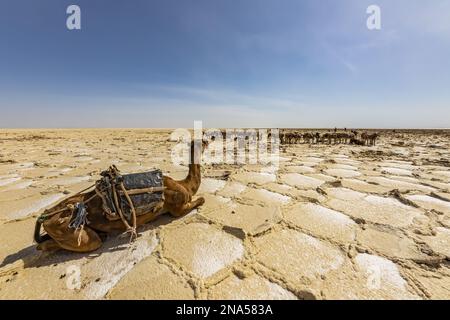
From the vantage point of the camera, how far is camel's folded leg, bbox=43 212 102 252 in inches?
69.2

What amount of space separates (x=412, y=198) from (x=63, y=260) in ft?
14.6

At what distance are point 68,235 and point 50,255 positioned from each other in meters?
0.37

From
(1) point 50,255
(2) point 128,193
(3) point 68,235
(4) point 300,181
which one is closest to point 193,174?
(2) point 128,193

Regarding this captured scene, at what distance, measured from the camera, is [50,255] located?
1943 mm

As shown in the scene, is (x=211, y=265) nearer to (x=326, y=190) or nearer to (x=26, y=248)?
(x=26, y=248)

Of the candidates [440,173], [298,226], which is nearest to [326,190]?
[298,226]

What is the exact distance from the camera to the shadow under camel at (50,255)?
1844mm

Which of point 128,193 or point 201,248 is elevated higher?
point 128,193

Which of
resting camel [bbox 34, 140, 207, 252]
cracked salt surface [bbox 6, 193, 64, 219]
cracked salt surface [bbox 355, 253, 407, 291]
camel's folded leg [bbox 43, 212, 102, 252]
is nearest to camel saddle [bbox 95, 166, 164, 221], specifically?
resting camel [bbox 34, 140, 207, 252]

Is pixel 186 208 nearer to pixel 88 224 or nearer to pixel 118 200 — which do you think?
pixel 118 200

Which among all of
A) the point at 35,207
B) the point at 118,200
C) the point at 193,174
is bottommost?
the point at 35,207

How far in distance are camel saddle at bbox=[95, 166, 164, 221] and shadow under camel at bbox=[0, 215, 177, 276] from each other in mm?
319

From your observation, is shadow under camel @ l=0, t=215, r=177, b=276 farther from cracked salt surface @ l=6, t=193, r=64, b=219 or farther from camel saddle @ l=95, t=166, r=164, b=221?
cracked salt surface @ l=6, t=193, r=64, b=219

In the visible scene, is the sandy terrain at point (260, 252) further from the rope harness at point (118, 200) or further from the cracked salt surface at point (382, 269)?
the rope harness at point (118, 200)
